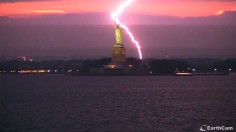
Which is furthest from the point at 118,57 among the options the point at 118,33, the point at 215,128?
the point at 215,128

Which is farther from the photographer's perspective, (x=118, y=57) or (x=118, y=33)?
(x=118, y=57)

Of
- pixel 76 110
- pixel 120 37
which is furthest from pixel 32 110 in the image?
pixel 120 37

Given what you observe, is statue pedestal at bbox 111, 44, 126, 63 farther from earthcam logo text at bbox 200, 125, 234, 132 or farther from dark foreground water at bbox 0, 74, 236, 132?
earthcam logo text at bbox 200, 125, 234, 132

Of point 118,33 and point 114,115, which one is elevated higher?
point 118,33

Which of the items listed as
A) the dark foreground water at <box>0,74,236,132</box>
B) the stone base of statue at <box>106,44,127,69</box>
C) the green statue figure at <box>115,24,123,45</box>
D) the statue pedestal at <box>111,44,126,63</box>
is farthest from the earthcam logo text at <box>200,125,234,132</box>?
the stone base of statue at <box>106,44,127,69</box>

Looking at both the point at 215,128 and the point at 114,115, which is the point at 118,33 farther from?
the point at 215,128

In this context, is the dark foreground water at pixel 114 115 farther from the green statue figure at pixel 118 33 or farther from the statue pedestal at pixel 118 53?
the statue pedestal at pixel 118 53

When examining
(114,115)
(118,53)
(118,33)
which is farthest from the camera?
(118,53)

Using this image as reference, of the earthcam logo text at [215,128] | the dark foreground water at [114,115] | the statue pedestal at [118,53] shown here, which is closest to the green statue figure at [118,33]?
the statue pedestal at [118,53]

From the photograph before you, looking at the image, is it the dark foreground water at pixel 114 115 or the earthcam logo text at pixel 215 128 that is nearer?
the earthcam logo text at pixel 215 128
